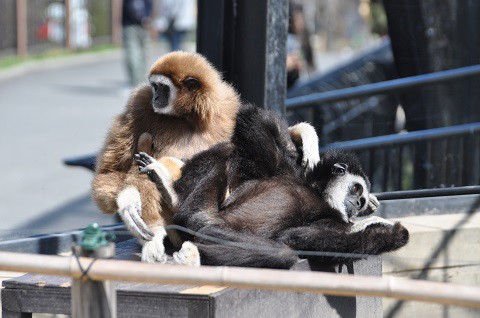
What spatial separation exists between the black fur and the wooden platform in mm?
157

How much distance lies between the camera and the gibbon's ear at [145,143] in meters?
3.99

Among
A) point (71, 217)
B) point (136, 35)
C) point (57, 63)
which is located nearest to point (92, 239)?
point (71, 217)

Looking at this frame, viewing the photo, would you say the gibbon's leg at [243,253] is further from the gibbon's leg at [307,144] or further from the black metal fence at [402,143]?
the black metal fence at [402,143]

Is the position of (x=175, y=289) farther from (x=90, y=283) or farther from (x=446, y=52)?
(x=446, y=52)

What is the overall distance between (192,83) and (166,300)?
1149mm

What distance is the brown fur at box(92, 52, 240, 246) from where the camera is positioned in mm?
3990

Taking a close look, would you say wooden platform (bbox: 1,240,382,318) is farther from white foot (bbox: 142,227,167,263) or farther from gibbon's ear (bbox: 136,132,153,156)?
gibbon's ear (bbox: 136,132,153,156)

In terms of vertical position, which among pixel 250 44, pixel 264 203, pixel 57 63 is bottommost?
pixel 264 203

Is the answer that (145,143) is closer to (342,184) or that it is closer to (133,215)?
(133,215)

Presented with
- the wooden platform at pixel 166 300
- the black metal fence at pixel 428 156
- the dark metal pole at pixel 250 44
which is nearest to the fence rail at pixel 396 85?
the black metal fence at pixel 428 156

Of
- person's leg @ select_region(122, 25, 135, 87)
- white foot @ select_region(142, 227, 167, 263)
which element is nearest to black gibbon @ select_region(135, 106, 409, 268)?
white foot @ select_region(142, 227, 167, 263)

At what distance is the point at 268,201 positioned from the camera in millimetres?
3918

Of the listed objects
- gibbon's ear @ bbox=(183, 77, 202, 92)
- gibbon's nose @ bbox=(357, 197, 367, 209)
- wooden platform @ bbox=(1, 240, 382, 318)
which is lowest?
wooden platform @ bbox=(1, 240, 382, 318)

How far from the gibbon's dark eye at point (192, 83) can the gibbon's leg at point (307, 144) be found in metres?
0.55
